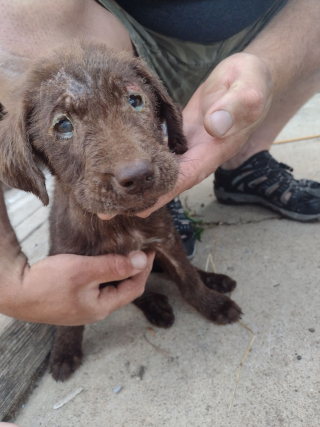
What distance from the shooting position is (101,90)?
4.99ft

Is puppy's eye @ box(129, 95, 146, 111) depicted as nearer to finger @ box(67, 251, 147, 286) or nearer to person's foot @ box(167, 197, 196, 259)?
finger @ box(67, 251, 147, 286)

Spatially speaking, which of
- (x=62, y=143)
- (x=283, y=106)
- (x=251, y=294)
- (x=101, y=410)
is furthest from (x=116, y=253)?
(x=283, y=106)

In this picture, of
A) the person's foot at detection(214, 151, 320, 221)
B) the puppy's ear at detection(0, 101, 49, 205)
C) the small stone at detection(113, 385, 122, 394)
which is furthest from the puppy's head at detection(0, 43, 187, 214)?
the person's foot at detection(214, 151, 320, 221)

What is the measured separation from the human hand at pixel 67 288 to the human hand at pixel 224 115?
1.63 feet

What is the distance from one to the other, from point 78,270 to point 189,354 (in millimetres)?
902

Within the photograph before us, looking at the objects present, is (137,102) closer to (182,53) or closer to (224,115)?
(224,115)

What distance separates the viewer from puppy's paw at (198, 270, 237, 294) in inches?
104

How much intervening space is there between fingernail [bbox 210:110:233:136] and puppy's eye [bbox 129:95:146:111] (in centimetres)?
35

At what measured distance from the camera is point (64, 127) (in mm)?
1604

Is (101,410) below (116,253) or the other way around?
below

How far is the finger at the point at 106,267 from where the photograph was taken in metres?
1.98

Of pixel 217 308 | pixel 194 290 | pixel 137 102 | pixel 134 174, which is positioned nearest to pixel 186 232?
pixel 194 290

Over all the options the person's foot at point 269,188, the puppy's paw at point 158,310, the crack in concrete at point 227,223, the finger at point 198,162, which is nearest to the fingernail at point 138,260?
the finger at point 198,162

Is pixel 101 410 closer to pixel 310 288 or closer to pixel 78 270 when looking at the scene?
pixel 78 270
